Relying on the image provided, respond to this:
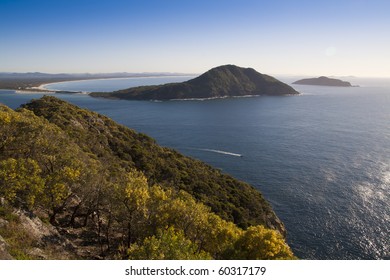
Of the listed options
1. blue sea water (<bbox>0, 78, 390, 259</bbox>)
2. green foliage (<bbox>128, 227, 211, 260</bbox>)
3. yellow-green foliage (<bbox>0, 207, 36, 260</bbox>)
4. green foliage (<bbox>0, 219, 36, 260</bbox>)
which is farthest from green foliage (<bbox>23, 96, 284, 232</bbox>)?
green foliage (<bbox>128, 227, 211, 260</bbox>)

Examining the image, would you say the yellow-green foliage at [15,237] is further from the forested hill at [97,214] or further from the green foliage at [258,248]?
the green foliage at [258,248]

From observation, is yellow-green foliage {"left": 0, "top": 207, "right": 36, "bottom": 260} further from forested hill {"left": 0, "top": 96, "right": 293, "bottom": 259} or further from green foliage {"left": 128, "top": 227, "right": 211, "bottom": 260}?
green foliage {"left": 128, "top": 227, "right": 211, "bottom": 260}

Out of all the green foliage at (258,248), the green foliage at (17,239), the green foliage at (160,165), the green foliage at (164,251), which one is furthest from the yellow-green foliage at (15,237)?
the green foliage at (160,165)

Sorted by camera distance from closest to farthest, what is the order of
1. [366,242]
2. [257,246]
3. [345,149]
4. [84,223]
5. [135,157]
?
[257,246] < [84,223] < [366,242] < [135,157] < [345,149]

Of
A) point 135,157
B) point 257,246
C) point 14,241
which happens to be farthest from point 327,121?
point 14,241

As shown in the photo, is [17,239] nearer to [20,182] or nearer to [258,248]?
[20,182]

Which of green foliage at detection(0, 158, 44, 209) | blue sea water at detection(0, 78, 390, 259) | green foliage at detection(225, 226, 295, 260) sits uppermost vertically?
green foliage at detection(0, 158, 44, 209)

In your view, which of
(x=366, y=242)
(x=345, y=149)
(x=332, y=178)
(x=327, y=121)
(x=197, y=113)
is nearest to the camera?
(x=366, y=242)

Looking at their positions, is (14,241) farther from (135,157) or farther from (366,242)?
(366,242)

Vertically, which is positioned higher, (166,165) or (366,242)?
(166,165)
